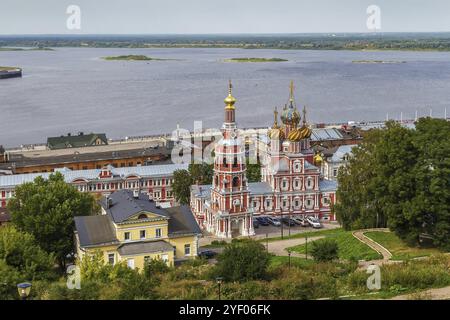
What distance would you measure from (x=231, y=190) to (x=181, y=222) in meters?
→ 7.78

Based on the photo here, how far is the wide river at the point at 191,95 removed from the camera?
8181cm

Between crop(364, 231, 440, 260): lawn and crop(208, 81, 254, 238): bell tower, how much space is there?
9.45 meters

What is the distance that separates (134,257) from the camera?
90.7 ft

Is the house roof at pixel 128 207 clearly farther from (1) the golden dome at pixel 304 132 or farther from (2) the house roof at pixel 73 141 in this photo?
(2) the house roof at pixel 73 141

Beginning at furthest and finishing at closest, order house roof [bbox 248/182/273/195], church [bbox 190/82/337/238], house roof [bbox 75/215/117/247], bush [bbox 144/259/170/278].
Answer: house roof [bbox 248/182/273/195] → church [bbox 190/82/337/238] → house roof [bbox 75/215/117/247] → bush [bbox 144/259/170/278]

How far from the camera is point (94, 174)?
44000 millimetres

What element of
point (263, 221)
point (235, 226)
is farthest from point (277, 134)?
point (235, 226)

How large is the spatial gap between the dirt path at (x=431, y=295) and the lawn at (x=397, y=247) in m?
6.92

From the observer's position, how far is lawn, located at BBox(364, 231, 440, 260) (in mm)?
25578

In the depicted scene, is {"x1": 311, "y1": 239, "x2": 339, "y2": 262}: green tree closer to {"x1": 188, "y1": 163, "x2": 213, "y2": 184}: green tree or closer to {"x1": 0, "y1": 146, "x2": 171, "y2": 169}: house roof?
{"x1": 188, "y1": 163, "x2": 213, "y2": 184}: green tree

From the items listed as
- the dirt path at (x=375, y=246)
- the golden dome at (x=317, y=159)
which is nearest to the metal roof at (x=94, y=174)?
the golden dome at (x=317, y=159)

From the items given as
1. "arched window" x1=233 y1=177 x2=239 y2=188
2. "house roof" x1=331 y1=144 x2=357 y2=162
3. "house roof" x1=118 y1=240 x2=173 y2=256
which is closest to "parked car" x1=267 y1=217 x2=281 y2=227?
"arched window" x1=233 y1=177 x2=239 y2=188
